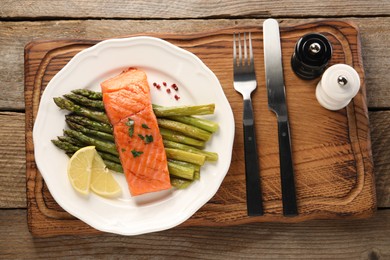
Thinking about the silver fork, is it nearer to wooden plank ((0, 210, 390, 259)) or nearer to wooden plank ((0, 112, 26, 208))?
wooden plank ((0, 210, 390, 259))

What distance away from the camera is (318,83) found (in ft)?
8.40

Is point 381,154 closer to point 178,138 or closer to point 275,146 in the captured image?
point 275,146

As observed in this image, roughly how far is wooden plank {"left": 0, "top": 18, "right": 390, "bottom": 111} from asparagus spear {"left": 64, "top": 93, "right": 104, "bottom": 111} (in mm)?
480

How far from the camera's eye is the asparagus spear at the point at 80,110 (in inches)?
96.2

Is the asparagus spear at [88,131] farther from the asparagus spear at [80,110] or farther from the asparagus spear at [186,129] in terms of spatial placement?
the asparagus spear at [186,129]

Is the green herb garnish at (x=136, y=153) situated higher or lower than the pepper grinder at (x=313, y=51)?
lower

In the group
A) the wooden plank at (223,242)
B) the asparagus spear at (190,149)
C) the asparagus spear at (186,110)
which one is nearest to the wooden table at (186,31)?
the wooden plank at (223,242)

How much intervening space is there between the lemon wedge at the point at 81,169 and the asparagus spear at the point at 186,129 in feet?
1.39

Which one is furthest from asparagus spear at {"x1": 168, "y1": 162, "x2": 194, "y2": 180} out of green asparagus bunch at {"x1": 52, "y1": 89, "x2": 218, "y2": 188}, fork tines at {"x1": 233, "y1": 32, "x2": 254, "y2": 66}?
fork tines at {"x1": 233, "y1": 32, "x2": 254, "y2": 66}

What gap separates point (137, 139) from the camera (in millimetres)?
2383

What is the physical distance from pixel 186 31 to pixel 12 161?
4.35 ft

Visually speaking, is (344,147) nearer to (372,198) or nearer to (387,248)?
(372,198)

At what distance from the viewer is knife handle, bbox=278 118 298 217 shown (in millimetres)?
2482

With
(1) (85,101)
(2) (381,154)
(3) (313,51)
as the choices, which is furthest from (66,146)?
(2) (381,154)
